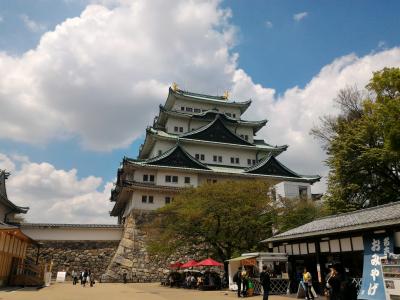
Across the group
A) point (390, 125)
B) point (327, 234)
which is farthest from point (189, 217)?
point (390, 125)

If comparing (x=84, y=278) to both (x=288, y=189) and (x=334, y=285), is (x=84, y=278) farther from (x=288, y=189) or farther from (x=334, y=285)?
(x=334, y=285)

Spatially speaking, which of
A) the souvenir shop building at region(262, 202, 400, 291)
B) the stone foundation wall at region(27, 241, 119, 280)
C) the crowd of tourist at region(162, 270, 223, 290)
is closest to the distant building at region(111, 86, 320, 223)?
the stone foundation wall at region(27, 241, 119, 280)

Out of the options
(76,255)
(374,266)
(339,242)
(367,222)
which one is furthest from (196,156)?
(374,266)

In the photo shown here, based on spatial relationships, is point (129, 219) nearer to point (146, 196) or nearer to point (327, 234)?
point (146, 196)

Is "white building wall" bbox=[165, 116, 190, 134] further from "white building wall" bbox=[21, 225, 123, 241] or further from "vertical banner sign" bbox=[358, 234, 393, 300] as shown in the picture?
"vertical banner sign" bbox=[358, 234, 393, 300]

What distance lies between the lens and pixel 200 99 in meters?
53.8

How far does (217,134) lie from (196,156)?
428 centimetres

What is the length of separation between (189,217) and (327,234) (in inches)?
473

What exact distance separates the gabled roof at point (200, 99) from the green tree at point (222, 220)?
84.7ft

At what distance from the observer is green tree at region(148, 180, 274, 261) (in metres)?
27.1

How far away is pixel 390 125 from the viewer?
2095cm

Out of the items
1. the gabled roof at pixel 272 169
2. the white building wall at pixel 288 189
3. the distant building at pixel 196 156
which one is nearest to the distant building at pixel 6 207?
the distant building at pixel 196 156

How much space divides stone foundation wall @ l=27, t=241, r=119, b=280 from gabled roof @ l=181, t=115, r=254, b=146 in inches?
702

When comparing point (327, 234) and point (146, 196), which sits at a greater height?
point (146, 196)
